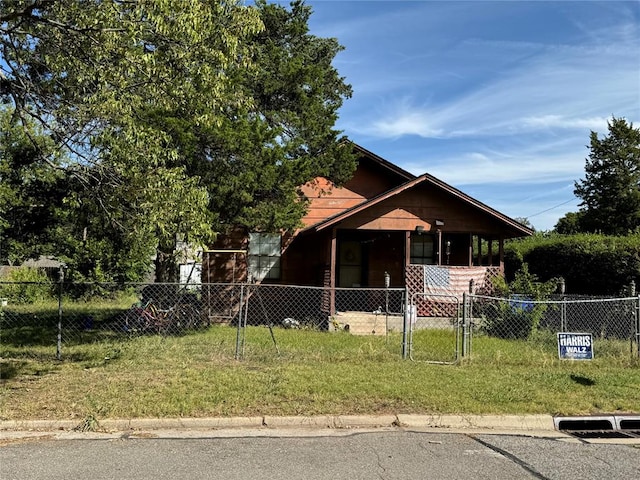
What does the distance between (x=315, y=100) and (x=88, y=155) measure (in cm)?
705

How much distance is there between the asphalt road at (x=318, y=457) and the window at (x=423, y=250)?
11.3 metres

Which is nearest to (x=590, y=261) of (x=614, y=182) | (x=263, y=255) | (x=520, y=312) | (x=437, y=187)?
(x=520, y=312)

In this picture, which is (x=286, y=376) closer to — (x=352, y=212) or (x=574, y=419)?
(x=574, y=419)

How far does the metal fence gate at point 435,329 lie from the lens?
9.70 metres

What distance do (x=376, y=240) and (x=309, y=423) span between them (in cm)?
1177

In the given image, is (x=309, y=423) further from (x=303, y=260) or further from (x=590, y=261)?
(x=590, y=261)

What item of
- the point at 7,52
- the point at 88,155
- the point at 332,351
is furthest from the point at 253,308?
the point at 7,52

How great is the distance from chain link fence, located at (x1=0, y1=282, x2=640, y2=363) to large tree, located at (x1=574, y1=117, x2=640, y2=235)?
26.4 metres

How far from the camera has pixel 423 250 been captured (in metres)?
17.5

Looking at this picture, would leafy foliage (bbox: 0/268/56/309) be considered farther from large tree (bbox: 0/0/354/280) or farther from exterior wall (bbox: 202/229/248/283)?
large tree (bbox: 0/0/354/280)

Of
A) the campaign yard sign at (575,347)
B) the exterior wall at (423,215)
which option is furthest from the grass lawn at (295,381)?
the exterior wall at (423,215)

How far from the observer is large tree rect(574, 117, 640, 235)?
3672cm

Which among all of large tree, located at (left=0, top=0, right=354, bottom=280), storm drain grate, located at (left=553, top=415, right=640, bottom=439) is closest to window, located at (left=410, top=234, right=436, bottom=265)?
large tree, located at (left=0, top=0, right=354, bottom=280)

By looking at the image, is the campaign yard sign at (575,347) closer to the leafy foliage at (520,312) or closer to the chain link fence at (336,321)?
the chain link fence at (336,321)
